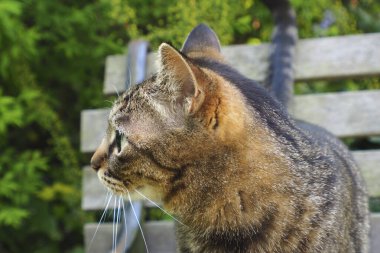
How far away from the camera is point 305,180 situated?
1.72 m

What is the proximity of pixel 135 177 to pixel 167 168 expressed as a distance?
11 centimetres

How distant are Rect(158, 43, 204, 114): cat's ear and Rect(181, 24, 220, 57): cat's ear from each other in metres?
0.35

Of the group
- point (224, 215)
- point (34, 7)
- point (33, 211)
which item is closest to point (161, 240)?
point (33, 211)

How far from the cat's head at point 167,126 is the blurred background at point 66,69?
1.27 meters

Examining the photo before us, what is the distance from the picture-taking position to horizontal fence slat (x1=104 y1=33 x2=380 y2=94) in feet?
8.89

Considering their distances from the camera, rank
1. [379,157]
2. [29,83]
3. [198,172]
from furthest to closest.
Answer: [29,83] < [379,157] < [198,172]

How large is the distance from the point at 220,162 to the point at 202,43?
1.55 feet

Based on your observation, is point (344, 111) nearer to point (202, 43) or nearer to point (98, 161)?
point (202, 43)

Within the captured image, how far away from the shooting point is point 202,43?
197 centimetres

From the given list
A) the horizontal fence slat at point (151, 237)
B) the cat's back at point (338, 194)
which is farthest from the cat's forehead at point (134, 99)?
the horizontal fence slat at point (151, 237)

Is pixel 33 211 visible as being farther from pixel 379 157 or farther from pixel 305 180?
pixel 305 180

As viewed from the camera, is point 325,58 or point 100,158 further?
point 325,58

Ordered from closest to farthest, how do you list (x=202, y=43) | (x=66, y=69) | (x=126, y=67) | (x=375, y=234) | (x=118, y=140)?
1. (x=118, y=140)
2. (x=202, y=43)
3. (x=375, y=234)
4. (x=126, y=67)
5. (x=66, y=69)

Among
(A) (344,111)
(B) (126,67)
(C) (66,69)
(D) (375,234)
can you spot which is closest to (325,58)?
(A) (344,111)
